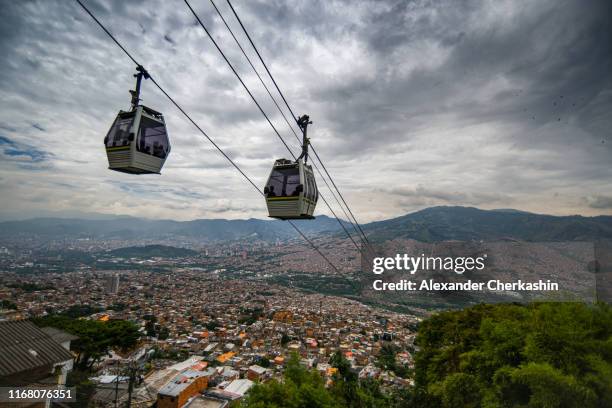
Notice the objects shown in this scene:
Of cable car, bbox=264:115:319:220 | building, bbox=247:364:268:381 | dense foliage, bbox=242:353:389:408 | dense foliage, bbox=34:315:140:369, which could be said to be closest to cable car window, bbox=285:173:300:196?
cable car, bbox=264:115:319:220

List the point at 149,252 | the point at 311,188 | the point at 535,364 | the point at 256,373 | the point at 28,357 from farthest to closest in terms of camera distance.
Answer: the point at 149,252 < the point at 256,373 < the point at 28,357 < the point at 311,188 < the point at 535,364

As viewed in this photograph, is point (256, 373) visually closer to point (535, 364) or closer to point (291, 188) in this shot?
point (535, 364)

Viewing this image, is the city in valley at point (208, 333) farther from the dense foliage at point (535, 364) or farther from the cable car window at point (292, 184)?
the cable car window at point (292, 184)

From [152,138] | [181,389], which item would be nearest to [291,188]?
[152,138]

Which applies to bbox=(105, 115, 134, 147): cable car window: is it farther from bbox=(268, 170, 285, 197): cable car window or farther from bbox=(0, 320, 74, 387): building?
bbox=(0, 320, 74, 387): building

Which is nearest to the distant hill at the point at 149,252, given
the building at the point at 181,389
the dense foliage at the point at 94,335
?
the dense foliage at the point at 94,335

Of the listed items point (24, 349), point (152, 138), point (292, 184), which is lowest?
point (24, 349)

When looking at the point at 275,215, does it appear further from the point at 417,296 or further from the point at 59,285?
the point at 417,296

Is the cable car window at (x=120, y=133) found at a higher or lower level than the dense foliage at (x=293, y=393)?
higher
